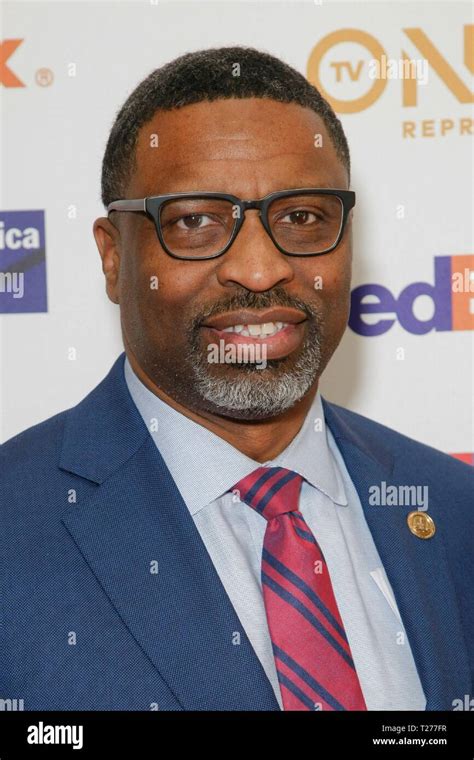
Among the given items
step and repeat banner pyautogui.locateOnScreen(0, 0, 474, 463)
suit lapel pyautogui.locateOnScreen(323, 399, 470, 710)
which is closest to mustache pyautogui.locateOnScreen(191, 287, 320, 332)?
suit lapel pyautogui.locateOnScreen(323, 399, 470, 710)

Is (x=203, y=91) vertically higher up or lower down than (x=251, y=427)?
higher up

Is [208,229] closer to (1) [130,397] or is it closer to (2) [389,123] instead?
(1) [130,397]

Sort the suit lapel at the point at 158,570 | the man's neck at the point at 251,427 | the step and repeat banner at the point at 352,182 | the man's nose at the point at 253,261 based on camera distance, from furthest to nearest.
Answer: the step and repeat banner at the point at 352,182
the man's neck at the point at 251,427
the man's nose at the point at 253,261
the suit lapel at the point at 158,570

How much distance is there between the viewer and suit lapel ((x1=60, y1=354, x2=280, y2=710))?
4.07 ft

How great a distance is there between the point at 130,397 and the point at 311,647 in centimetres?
46

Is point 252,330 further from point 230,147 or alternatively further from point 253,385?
point 230,147

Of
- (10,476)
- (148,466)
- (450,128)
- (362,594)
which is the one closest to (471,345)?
(450,128)

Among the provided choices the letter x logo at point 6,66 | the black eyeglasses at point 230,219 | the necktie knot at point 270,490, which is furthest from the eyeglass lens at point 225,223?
the letter x logo at point 6,66

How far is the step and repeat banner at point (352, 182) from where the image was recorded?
1989 mm

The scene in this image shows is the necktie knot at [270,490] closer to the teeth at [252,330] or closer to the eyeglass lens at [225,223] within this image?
the teeth at [252,330]

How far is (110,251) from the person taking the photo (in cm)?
158

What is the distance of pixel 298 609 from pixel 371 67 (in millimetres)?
1176

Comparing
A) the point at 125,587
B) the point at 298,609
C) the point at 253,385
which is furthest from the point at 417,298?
the point at 125,587

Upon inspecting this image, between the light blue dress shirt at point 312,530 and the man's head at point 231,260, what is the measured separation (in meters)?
0.06
